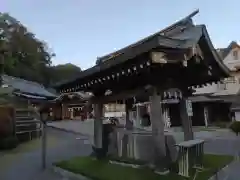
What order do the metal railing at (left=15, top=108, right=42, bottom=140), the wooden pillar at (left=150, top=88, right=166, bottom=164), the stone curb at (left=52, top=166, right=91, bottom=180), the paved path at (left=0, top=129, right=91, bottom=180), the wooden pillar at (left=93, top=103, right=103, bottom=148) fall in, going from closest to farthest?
1. the wooden pillar at (left=150, top=88, right=166, bottom=164)
2. the stone curb at (left=52, top=166, right=91, bottom=180)
3. the paved path at (left=0, top=129, right=91, bottom=180)
4. the wooden pillar at (left=93, top=103, right=103, bottom=148)
5. the metal railing at (left=15, top=108, right=42, bottom=140)

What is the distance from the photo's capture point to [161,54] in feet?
20.9

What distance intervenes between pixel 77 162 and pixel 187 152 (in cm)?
425

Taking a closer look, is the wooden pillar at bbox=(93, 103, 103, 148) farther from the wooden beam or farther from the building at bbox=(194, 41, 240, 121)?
the building at bbox=(194, 41, 240, 121)

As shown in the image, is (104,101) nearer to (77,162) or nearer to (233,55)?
(77,162)

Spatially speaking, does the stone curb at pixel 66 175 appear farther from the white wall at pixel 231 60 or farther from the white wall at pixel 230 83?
the white wall at pixel 231 60

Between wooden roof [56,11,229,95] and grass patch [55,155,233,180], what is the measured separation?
8.53 feet

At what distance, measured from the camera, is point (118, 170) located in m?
8.08

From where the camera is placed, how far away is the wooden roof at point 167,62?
21.2ft

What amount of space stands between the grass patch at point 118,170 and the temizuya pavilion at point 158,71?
0.68 metres

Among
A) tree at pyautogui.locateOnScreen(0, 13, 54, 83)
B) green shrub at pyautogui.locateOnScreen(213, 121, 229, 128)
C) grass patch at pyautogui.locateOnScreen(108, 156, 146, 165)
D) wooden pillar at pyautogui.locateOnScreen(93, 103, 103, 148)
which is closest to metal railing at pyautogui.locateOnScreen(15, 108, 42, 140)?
wooden pillar at pyautogui.locateOnScreen(93, 103, 103, 148)

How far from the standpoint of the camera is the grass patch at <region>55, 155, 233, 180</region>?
7148mm

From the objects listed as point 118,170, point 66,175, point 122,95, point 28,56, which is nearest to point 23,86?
point 28,56

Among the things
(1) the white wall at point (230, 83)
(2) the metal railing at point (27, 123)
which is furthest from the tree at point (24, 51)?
(1) the white wall at point (230, 83)

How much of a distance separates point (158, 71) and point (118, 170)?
3173 millimetres
